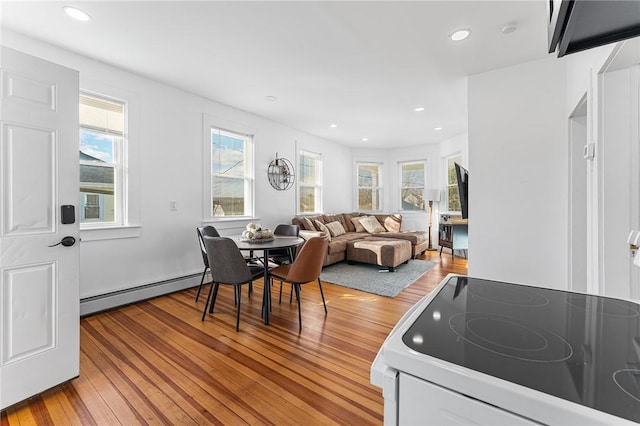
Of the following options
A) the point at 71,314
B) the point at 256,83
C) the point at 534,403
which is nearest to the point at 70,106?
the point at 71,314

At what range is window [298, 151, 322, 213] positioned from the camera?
591 cm

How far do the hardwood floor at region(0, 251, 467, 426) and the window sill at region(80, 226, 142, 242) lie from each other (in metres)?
0.79

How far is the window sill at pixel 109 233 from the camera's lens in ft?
9.35

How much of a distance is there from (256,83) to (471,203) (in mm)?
2908

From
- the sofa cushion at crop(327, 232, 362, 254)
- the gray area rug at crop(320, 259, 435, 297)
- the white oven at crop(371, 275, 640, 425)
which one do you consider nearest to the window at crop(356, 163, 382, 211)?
the sofa cushion at crop(327, 232, 362, 254)

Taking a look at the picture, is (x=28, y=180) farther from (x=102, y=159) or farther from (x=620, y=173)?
(x=620, y=173)

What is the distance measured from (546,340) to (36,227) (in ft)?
7.93

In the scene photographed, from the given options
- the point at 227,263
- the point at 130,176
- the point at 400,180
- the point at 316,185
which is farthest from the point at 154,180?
the point at 400,180

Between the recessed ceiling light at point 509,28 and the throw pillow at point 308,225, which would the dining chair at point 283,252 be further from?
the recessed ceiling light at point 509,28

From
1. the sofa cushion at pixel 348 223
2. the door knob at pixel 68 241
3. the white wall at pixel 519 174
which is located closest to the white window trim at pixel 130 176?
the door knob at pixel 68 241

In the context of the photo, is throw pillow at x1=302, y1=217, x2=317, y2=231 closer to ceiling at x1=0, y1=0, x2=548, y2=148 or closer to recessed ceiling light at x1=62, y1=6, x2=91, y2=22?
ceiling at x1=0, y1=0, x2=548, y2=148

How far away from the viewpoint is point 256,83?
343cm

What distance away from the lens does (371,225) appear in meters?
6.64

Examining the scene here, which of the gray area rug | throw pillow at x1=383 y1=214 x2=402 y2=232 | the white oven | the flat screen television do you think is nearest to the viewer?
the white oven
